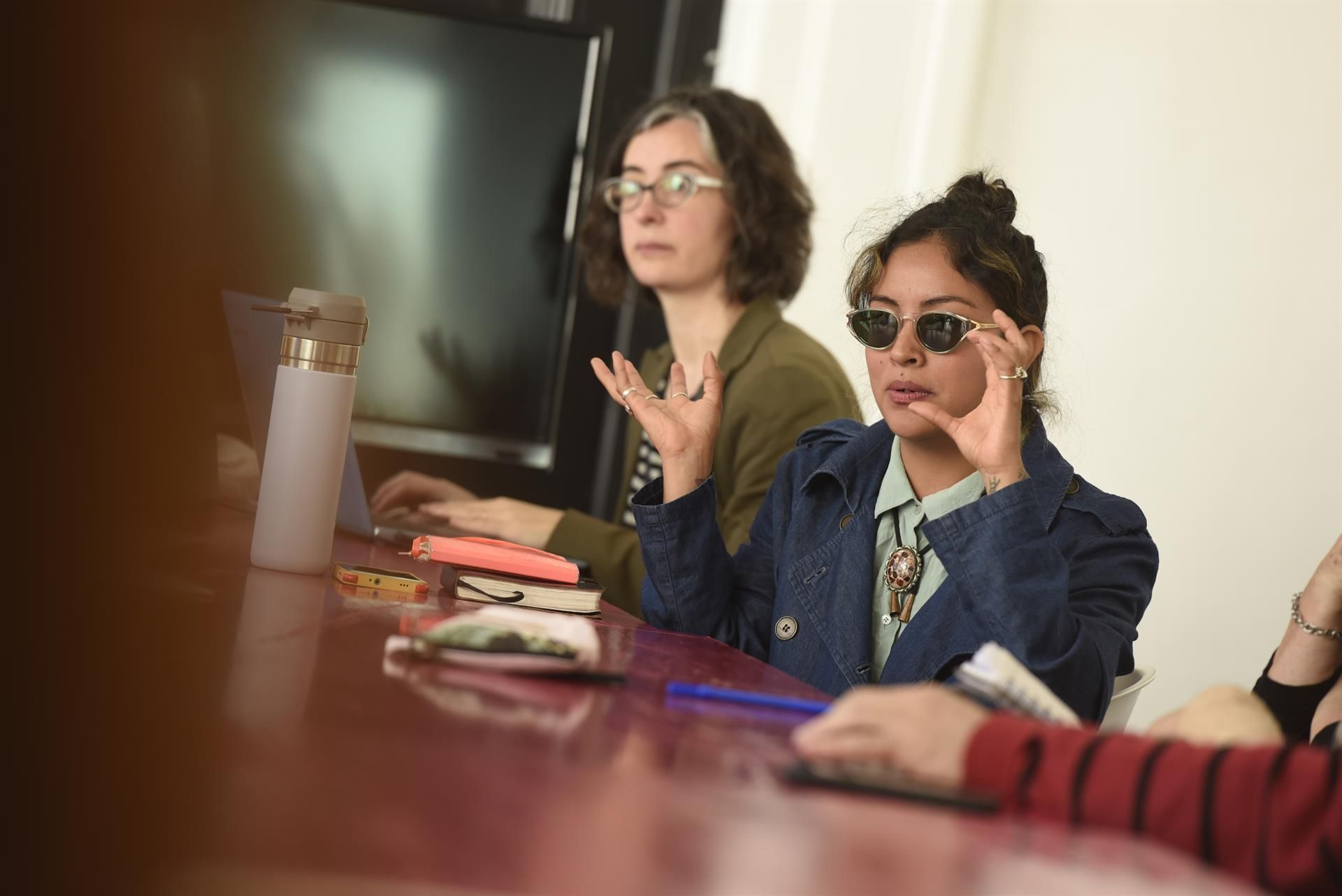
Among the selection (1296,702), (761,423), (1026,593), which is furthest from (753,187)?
(1026,593)

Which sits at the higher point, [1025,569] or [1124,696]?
[1025,569]

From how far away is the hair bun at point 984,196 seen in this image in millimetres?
1812

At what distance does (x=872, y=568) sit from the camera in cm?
173

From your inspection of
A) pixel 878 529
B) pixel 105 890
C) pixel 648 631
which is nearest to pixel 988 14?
pixel 878 529

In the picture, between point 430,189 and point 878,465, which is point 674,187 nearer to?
point 430,189

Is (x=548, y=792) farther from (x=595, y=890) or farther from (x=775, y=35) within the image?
(x=775, y=35)

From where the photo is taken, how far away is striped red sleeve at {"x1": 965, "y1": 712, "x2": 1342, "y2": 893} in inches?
30.4

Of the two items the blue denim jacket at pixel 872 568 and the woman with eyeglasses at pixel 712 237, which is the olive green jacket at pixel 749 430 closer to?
the woman with eyeglasses at pixel 712 237

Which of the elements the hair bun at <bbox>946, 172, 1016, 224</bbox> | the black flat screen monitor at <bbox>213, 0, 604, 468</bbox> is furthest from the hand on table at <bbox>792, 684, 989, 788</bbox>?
the black flat screen monitor at <bbox>213, 0, 604, 468</bbox>

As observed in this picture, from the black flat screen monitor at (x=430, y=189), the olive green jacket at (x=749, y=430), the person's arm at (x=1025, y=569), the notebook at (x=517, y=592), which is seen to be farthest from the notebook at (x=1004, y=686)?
the black flat screen monitor at (x=430, y=189)

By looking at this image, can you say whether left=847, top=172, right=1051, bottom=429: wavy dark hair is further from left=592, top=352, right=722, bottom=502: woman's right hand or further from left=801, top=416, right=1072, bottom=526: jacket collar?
left=592, top=352, right=722, bottom=502: woman's right hand

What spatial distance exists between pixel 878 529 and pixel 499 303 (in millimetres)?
1188

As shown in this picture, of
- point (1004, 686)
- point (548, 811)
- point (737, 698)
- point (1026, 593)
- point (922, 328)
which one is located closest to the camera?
point (548, 811)

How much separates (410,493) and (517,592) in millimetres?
901
